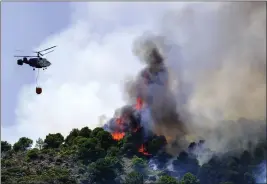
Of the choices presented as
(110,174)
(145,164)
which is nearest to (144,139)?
(145,164)

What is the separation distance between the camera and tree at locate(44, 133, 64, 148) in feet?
439

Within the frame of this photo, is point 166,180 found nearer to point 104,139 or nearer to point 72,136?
point 104,139

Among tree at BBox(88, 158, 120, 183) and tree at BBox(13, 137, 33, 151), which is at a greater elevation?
tree at BBox(13, 137, 33, 151)

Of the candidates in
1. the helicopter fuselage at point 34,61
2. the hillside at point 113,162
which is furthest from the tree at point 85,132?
the helicopter fuselage at point 34,61

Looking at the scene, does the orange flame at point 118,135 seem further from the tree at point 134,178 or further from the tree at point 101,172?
the tree at point 134,178

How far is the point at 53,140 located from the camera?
135m

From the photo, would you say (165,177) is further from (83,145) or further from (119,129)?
(119,129)

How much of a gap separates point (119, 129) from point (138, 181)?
149 ft

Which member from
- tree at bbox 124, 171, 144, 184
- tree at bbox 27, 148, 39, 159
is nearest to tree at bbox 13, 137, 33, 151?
tree at bbox 27, 148, 39, 159

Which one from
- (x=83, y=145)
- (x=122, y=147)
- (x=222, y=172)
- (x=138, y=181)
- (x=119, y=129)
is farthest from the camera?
(x=119, y=129)

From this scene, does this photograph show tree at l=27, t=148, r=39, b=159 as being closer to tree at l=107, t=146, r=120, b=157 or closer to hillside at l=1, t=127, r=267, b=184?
hillside at l=1, t=127, r=267, b=184

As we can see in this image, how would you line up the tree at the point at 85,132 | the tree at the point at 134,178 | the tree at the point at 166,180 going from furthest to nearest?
the tree at the point at 85,132, the tree at the point at 134,178, the tree at the point at 166,180

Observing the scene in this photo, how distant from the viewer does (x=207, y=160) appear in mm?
125562

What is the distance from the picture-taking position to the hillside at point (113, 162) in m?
108
